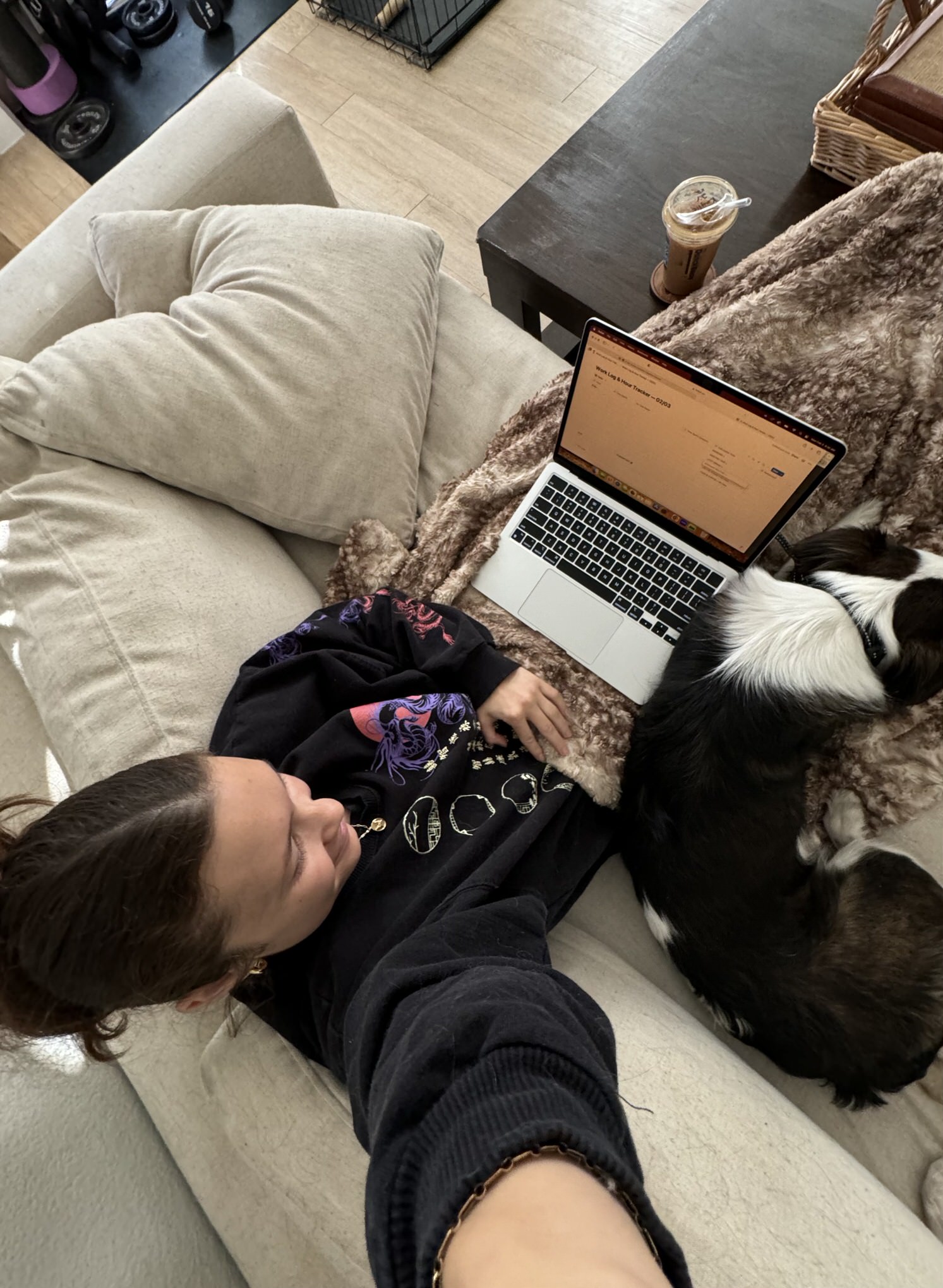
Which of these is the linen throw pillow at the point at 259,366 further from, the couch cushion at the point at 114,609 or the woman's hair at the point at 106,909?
the woman's hair at the point at 106,909

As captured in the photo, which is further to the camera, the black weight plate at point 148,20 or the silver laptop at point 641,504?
the black weight plate at point 148,20

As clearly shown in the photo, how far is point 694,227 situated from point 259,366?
0.69 metres

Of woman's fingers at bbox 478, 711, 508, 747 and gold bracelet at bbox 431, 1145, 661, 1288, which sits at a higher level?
woman's fingers at bbox 478, 711, 508, 747

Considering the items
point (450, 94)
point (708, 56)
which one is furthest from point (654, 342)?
point (450, 94)

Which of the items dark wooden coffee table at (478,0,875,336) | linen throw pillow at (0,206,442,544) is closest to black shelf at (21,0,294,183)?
linen throw pillow at (0,206,442,544)

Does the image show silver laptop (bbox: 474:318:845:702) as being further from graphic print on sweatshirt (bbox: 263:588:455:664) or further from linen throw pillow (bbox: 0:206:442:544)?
linen throw pillow (bbox: 0:206:442:544)

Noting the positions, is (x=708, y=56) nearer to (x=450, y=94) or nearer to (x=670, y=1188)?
(x=450, y=94)

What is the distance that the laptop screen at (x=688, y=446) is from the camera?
0.83 m

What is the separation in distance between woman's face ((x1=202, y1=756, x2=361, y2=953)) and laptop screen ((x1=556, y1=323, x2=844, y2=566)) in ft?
1.97

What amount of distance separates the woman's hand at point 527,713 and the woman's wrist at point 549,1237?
1.90ft

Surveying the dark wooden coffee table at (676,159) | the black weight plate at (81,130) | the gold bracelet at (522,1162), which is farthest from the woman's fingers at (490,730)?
the black weight plate at (81,130)

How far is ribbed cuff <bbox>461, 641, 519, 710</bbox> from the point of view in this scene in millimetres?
993

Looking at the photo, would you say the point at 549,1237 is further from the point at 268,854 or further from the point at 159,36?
the point at 159,36

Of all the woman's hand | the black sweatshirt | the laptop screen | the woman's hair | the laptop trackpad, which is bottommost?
the woman's hair
